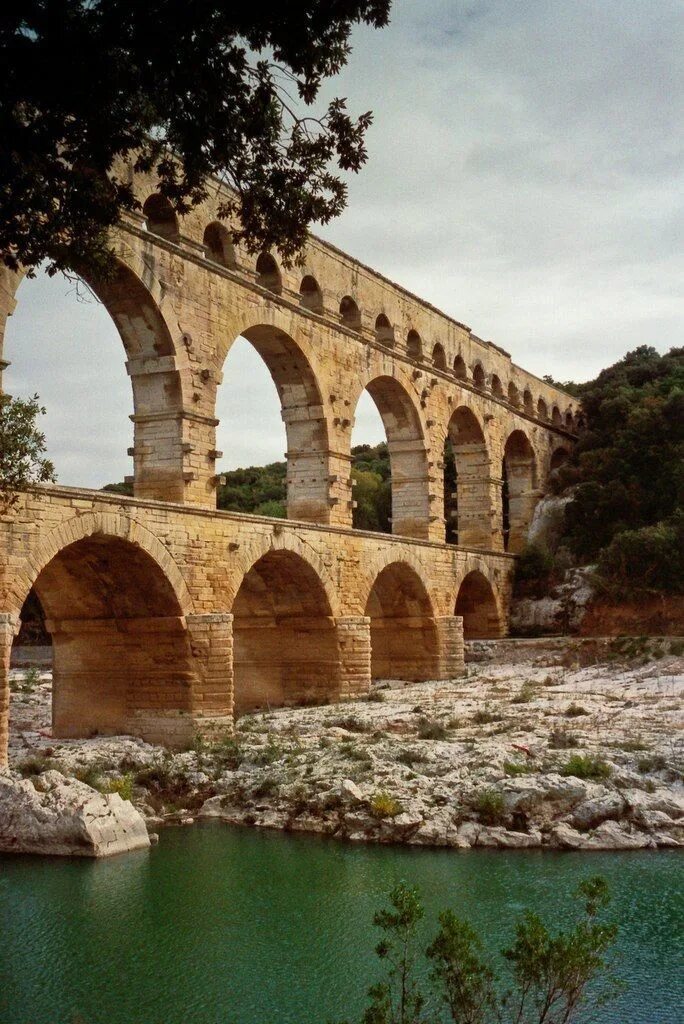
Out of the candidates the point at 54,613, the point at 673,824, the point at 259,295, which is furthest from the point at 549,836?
the point at 259,295

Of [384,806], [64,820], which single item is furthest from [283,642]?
[64,820]

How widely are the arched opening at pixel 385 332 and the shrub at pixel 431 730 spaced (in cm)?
1118

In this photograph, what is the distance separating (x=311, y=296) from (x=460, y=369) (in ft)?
25.8

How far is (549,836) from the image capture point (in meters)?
11.3

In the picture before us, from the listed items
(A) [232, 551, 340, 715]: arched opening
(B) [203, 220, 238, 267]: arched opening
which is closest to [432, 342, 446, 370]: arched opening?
(A) [232, 551, 340, 715]: arched opening

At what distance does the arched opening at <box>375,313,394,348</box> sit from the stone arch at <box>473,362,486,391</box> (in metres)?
5.55

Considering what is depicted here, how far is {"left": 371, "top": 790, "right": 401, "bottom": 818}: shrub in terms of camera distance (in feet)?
39.5

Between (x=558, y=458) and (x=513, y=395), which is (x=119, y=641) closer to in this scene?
(x=513, y=395)

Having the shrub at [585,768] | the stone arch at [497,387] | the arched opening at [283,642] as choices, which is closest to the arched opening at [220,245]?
the arched opening at [283,642]

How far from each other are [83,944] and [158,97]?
6.77 metres

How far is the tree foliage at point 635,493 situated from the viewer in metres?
27.4

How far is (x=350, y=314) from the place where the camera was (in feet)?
78.0

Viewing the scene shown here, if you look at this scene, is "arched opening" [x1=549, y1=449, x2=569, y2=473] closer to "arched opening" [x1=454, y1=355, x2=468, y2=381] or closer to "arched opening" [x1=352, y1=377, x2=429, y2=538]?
"arched opening" [x1=454, y1=355, x2=468, y2=381]

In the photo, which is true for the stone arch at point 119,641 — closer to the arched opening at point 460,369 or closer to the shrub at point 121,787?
the shrub at point 121,787
